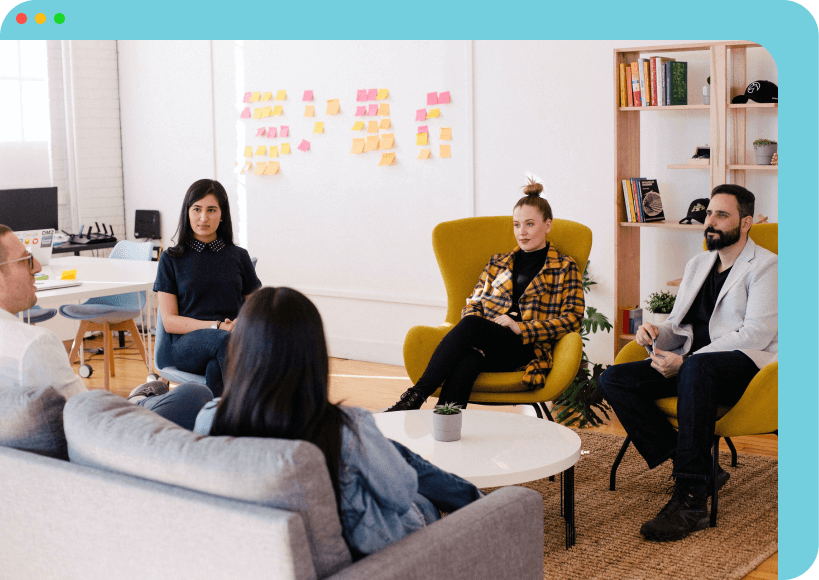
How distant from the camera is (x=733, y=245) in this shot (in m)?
3.34

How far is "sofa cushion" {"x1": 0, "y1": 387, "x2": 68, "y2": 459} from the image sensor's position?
1879mm

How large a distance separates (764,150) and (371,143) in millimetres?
2422

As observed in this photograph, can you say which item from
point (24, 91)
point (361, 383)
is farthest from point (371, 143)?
point (24, 91)

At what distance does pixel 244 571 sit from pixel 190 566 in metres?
0.13

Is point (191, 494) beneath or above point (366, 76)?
beneath

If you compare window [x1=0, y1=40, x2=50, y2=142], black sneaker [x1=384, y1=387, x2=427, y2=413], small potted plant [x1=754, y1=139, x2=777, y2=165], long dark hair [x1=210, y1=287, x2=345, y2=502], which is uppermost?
window [x1=0, y1=40, x2=50, y2=142]

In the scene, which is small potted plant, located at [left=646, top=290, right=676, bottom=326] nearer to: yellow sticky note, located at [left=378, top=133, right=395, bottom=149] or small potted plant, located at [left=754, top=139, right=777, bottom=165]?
small potted plant, located at [left=754, top=139, right=777, bottom=165]

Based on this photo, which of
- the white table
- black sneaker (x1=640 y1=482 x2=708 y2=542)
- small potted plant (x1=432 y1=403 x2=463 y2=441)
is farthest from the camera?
black sneaker (x1=640 y1=482 x2=708 y2=542)

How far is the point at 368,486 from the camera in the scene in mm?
1692

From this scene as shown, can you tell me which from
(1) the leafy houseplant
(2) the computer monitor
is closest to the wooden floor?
(1) the leafy houseplant

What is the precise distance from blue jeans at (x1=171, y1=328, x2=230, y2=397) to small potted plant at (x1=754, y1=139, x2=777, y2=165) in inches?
95.5

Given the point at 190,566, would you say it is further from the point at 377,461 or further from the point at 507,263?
the point at 507,263

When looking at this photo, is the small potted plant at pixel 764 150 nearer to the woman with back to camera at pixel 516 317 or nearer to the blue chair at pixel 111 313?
the woman with back to camera at pixel 516 317
